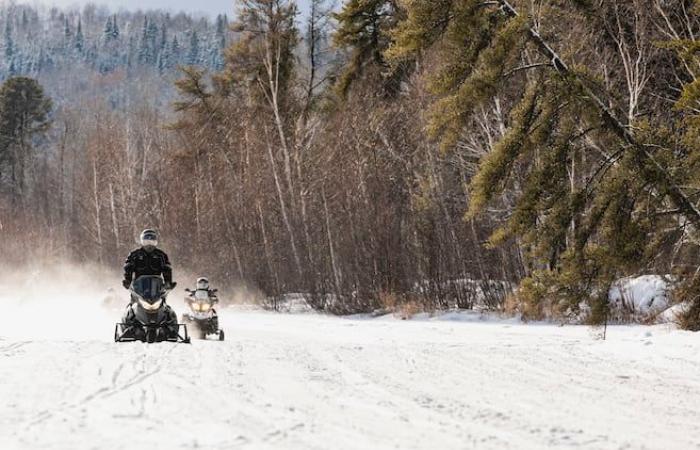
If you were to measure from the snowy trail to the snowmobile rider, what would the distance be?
1.58 meters

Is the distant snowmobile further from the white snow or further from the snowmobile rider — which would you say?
the white snow

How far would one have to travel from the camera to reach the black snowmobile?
15156mm

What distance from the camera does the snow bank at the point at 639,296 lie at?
658 inches

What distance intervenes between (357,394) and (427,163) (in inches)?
747

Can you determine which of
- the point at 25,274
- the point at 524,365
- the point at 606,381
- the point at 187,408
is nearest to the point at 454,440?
the point at 187,408

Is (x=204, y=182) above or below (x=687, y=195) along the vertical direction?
above

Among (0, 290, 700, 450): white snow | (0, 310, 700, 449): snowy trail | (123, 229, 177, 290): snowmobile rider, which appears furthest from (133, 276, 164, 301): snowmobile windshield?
(0, 290, 700, 450): white snow

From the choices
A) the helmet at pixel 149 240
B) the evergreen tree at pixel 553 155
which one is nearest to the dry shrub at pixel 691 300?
the evergreen tree at pixel 553 155

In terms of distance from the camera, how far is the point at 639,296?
57.1 ft

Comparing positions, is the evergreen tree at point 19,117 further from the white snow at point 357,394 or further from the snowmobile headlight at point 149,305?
the white snow at point 357,394

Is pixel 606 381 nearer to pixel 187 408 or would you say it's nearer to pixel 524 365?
pixel 524 365

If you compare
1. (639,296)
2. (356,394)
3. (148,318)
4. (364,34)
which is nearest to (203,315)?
(148,318)

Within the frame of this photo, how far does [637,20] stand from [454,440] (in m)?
18.2

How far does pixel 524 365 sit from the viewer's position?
991cm
